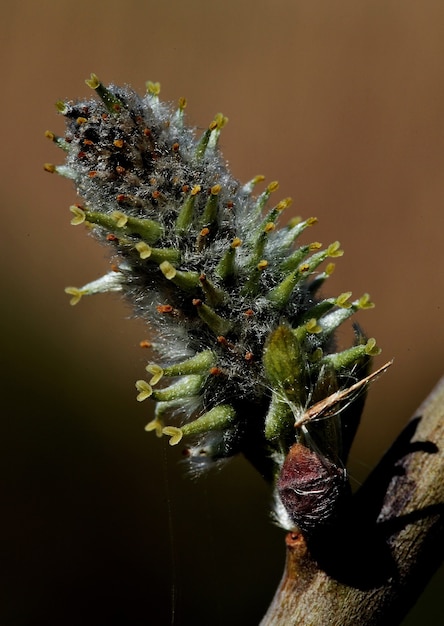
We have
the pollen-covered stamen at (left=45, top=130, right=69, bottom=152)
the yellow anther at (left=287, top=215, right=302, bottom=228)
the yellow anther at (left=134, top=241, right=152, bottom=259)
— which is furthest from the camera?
the yellow anther at (left=287, top=215, right=302, bottom=228)

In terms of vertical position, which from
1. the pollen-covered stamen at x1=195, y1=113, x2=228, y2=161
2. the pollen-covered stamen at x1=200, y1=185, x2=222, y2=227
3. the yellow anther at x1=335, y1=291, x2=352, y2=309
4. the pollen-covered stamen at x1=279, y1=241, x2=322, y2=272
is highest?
the pollen-covered stamen at x1=195, y1=113, x2=228, y2=161

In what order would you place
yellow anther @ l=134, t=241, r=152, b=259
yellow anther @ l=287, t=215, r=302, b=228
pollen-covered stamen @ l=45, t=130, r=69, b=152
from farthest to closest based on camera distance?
1. yellow anther @ l=287, t=215, r=302, b=228
2. pollen-covered stamen @ l=45, t=130, r=69, b=152
3. yellow anther @ l=134, t=241, r=152, b=259

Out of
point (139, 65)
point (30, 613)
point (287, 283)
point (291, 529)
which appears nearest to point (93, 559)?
point (30, 613)

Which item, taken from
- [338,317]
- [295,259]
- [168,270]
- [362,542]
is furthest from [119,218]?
[362,542]

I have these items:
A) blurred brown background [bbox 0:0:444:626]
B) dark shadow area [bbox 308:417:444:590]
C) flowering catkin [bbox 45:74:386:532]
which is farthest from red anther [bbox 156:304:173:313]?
blurred brown background [bbox 0:0:444:626]

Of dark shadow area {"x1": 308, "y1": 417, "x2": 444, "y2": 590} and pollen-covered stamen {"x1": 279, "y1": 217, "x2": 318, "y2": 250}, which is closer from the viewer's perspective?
dark shadow area {"x1": 308, "y1": 417, "x2": 444, "y2": 590}

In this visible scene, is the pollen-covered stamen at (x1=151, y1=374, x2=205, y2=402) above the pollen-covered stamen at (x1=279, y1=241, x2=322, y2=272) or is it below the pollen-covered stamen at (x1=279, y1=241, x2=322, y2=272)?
below

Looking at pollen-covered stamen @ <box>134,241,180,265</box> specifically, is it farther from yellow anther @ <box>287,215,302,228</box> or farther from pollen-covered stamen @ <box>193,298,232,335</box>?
yellow anther @ <box>287,215,302,228</box>

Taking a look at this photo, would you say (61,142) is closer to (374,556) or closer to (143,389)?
(143,389)

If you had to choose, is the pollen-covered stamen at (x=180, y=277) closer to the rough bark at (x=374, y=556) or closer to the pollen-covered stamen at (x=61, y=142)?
the pollen-covered stamen at (x=61, y=142)
